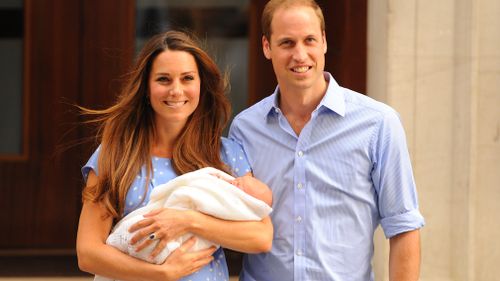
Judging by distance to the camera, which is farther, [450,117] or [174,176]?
[450,117]

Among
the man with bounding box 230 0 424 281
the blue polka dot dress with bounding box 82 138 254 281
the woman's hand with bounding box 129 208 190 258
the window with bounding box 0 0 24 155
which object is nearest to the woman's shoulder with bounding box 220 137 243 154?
the blue polka dot dress with bounding box 82 138 254 281

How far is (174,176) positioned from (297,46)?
1.98ft


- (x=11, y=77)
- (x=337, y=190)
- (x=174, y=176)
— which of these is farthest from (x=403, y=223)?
(x=11, y=77)

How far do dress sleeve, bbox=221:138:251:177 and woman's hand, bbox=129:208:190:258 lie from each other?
1.02 feet

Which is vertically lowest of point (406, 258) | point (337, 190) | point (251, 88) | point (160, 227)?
point (406, 258)

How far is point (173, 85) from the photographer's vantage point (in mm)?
3125

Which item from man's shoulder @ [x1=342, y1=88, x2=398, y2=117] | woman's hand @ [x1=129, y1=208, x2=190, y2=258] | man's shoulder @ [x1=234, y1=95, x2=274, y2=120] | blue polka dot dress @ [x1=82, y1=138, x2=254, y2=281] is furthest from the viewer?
man's shoulder @ [x1=234, y1=95, x2=274, y2=120]

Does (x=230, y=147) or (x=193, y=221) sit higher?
(x=230, y=147)

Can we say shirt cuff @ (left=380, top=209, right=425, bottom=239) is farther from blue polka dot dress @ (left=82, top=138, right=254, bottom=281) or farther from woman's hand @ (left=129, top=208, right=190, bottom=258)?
woman's hand @ (left=129, top=208, right=190, bottom=258)

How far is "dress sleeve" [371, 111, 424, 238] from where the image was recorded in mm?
3127

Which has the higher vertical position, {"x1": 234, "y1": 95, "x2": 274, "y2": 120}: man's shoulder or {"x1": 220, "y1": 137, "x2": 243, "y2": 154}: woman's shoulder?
{"x1": 234, "y1": 95, "x2": 274, "y2": 120}: man's shoulder

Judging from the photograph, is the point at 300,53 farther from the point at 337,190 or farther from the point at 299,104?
the point at 337,190

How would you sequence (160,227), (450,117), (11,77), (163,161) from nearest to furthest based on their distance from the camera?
(160,227)
(163,161)
(450,117)
(11,77)

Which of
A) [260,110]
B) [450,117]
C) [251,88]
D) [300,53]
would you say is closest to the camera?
[300,53]
